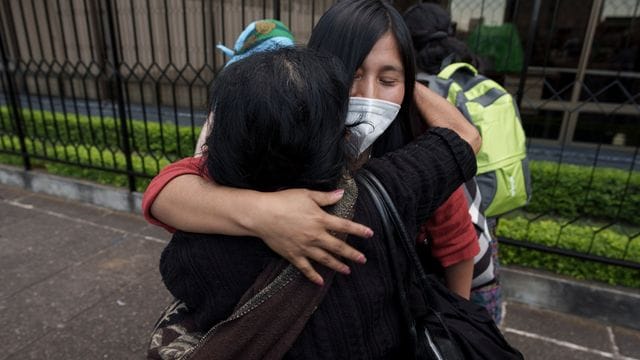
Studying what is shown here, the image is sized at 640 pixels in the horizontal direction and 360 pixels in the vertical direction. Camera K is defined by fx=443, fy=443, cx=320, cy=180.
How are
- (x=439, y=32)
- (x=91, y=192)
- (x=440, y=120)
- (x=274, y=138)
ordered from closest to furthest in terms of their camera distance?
(x=274, y=138)
(x=440, y=120)
(x=439, y=32)
(x=91, y=192)

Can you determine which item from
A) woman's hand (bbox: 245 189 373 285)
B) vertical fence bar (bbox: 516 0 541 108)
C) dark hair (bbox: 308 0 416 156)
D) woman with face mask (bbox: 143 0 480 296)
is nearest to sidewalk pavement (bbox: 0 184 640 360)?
vertical fence bar (bbox: 516 0 541 108)

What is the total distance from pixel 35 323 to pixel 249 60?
2531 millimetres

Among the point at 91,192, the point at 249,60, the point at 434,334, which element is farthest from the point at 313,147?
the point at 91,192

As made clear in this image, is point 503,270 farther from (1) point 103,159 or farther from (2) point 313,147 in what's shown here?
(1) point 103,159

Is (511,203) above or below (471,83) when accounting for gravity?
below

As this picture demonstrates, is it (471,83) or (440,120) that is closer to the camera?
(440,120)

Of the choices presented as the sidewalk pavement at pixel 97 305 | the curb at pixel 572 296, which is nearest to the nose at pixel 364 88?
the sidewalk pavement at pixel 97 305

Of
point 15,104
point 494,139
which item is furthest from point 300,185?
point 15,104

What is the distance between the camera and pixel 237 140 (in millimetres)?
749

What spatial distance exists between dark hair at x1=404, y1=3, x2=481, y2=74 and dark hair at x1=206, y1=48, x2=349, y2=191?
32.8 inches

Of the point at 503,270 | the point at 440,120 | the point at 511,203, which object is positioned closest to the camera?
the point at 440,120

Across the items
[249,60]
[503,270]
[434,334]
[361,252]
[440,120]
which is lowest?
[503,270]

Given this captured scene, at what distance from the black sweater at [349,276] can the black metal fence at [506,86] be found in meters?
2.14

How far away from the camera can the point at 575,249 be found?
2947mm
